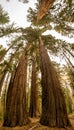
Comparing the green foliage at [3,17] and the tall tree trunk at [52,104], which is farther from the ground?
the green foliage at [3,17]

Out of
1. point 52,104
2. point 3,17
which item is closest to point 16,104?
point 52,104

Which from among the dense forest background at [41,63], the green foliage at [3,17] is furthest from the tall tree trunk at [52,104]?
the green foliage at [3,17]

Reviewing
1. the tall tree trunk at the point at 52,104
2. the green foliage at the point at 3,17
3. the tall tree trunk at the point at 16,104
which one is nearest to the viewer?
the tall tree trunk at the point at 52,104

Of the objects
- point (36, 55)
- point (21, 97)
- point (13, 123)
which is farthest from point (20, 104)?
point (36, 55)

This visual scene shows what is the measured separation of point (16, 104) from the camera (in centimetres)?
835

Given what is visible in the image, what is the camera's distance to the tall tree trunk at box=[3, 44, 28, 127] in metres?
7.96

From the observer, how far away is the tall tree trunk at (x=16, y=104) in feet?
26.1

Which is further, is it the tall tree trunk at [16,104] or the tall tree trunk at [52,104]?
the tall tree trunk at [16,104]

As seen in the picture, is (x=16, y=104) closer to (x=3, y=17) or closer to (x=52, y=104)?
(x=52, y=104)

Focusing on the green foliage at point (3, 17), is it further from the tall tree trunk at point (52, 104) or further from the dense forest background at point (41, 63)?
the tall tree trunk at point (52, 104)

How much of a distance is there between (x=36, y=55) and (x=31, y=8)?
4.02 metres

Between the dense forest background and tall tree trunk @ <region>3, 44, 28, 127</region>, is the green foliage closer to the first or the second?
the dense forest background

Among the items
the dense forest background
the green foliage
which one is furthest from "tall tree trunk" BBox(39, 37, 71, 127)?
the green foliage

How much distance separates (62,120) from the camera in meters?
7.05
